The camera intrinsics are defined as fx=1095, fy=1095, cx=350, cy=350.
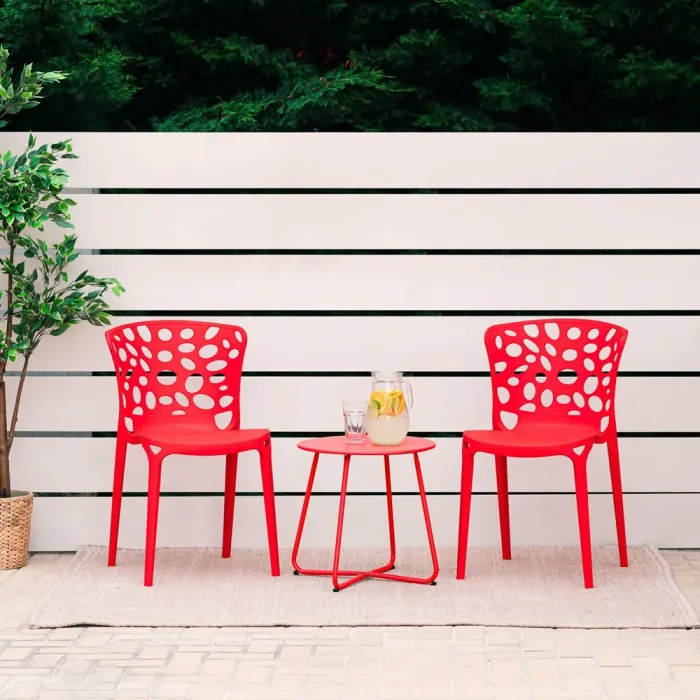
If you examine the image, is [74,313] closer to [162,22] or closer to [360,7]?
[162,22]

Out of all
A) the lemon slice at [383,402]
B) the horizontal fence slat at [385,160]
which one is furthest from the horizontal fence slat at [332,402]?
the horizontal fence slat at [385,160]

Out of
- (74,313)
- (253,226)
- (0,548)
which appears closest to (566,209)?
(253,226)

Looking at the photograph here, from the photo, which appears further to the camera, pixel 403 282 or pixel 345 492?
pixel 403 282

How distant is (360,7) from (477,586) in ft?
9.81

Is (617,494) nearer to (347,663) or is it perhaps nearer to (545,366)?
(545,366)

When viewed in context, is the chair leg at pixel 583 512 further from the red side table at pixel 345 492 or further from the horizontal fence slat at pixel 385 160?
the horizontal fence slat at pixel 385 160

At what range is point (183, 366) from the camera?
4418mm

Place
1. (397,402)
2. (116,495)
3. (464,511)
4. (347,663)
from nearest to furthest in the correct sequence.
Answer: (347,663) → (397,402) → (464,511) → (116,495)

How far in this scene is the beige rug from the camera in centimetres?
358

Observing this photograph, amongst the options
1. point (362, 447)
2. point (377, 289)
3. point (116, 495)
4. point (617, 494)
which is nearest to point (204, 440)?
point (116, 495)

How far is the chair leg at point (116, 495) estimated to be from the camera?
4.19 metres

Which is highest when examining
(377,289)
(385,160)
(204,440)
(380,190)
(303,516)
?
(385,160)

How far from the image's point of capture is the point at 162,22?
5.46 metres

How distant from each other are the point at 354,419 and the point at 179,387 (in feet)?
2.64
